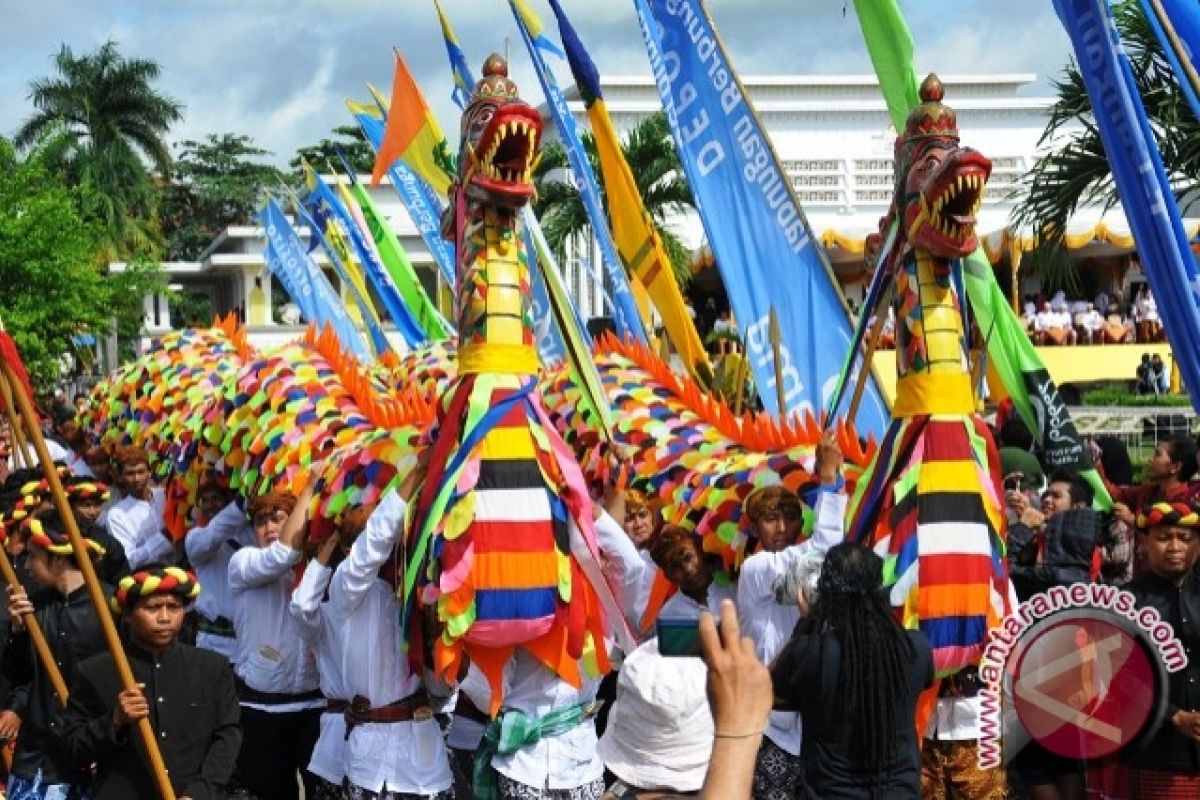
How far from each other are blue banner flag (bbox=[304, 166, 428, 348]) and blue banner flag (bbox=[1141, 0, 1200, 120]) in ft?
28.4

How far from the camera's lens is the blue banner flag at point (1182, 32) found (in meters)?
7.00

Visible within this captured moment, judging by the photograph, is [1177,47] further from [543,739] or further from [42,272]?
[42,272]

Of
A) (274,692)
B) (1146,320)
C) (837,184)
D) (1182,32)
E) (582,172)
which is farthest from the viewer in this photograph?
(837,184)

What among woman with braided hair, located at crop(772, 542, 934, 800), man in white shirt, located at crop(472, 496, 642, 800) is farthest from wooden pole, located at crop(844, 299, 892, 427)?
woman with braided hair, located at crop(772, 542, 934, 800)

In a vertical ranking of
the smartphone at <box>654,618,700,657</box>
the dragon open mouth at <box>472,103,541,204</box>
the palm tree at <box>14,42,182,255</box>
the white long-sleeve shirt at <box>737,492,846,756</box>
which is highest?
the palm tree at <box>14,42,182,255</box>

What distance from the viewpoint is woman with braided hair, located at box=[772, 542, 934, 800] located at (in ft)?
13.8

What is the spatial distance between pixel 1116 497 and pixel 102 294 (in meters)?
20.8

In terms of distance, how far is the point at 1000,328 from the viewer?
30.5ft

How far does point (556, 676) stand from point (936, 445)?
1.57m

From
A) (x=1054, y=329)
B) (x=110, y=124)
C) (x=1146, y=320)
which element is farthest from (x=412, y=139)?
(x=110, y=124)

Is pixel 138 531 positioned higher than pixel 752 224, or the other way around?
pixel 752 224

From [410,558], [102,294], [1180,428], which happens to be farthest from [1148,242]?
[102,294]

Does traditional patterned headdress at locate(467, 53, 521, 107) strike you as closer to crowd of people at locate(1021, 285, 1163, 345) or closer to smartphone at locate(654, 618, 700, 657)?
smartphone at locate(654, 618, 700, 657)

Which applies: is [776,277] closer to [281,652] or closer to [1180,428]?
[281,652]
